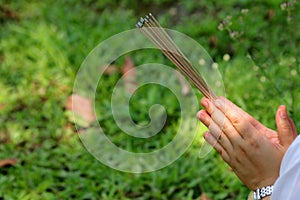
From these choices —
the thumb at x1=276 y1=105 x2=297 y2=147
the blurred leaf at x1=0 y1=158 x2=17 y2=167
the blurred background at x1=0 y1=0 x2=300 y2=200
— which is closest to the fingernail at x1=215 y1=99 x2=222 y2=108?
the thumb at x1=276 y1=105 x2=297 y2=147

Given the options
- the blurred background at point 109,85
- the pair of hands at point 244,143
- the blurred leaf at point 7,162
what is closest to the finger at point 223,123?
the pair of hands at point 244,143

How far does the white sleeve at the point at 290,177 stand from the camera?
4.07 feet

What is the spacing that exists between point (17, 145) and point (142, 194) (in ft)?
2.15

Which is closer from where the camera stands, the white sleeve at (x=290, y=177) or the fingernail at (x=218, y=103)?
the white sleeve at (x=290, y=177)

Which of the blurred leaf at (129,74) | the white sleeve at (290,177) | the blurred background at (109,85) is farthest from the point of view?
the blurred leaf at (129,74)

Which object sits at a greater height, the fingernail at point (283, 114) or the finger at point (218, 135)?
the finger at point (218, 135)

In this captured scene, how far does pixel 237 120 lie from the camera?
5.02 ft

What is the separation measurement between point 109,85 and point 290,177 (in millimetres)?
1762

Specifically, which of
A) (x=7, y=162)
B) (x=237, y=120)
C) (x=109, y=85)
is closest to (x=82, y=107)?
(x=109, y=85)

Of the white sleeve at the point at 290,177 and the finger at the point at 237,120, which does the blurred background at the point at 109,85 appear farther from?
the white sleeve at the point at 290,177

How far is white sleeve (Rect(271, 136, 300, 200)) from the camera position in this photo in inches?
48.8

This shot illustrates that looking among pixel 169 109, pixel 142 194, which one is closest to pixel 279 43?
pixel 169 109

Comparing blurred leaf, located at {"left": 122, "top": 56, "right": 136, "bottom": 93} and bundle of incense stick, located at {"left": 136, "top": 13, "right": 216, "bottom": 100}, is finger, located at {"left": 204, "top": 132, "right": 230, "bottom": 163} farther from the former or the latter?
blurred leaf, located at {"left": 122, "top": 56, "right": 136, "bottom": 93}

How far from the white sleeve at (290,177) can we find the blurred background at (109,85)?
0.95m
